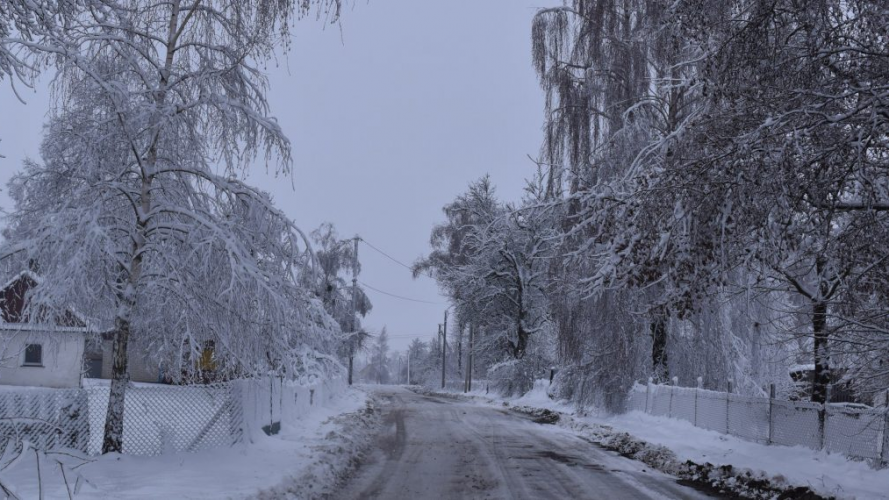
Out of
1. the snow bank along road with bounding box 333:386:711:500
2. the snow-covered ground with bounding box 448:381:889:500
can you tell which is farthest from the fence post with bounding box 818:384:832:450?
the snow bank along road with bounding box 333:386:711:500

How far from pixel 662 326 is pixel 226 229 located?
1333 cm

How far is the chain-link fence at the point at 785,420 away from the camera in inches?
394

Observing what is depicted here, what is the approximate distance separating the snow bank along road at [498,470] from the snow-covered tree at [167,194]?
260 centimetres

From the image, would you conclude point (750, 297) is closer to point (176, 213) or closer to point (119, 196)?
point (176, 213)

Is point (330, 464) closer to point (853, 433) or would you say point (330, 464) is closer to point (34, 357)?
point (853, 433)

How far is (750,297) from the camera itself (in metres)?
10.3

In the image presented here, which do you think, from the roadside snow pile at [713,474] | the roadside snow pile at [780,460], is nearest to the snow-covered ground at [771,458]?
the roadside snow pile at [780,460]

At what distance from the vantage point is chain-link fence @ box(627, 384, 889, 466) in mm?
10016

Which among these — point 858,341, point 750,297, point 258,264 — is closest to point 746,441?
point 750,297

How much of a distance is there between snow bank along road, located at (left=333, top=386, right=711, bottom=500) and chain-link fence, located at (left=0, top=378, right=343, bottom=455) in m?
2.33

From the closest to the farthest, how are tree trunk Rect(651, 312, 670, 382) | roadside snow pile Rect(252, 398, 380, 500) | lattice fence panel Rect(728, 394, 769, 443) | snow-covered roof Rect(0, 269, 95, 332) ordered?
roadside snow pile Rect(252, 398, 380, 500)
snow-covered roof Rect(0, 269, 95, 332)
lattice fence panel Rect(728, 394, 769, 443)
tree trunk Rect(651, 312, 670, 382)

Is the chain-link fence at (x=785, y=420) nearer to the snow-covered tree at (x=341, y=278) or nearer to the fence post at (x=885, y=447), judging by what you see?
the fence post at (x=885, y=447)

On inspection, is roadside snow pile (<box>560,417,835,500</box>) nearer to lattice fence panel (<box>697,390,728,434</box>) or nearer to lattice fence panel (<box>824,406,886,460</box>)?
lattice fence panel (<box>824,406,886,460</box>)

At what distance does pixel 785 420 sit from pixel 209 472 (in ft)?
32.2
